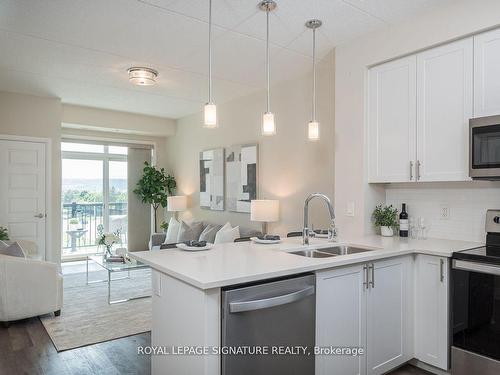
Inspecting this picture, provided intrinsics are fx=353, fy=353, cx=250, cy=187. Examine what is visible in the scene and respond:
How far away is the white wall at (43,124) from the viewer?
5188 millimetres

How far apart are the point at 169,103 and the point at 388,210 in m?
3.94

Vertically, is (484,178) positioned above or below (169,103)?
below

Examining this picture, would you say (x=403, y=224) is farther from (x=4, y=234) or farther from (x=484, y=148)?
(x=4, y=234)

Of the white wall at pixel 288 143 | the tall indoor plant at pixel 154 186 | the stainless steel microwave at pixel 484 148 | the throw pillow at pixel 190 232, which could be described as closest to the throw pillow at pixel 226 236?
the white wall at pixel 288 143

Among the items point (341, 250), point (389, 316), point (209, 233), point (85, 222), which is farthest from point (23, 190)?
point (389, 316)

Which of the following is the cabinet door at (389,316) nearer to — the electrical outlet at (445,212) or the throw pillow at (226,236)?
the electrical outlet at (445,212)

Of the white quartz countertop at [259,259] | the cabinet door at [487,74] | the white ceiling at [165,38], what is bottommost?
the white quartz countertop at [259,259]

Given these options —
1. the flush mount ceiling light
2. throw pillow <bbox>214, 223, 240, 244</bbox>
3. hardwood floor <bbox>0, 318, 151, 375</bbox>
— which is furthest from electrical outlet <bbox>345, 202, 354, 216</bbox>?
the flush mount ceiling light

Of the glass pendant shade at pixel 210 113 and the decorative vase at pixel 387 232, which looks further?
the decorative vase at pixel 387 232

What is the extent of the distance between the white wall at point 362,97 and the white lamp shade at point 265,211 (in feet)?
3.64

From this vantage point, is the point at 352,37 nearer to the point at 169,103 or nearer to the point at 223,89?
the point at 223,89

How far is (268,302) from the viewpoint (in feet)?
5.76

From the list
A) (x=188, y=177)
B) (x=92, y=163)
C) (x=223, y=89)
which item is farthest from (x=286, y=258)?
(x=92, y=163)

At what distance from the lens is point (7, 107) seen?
17.0 feet
